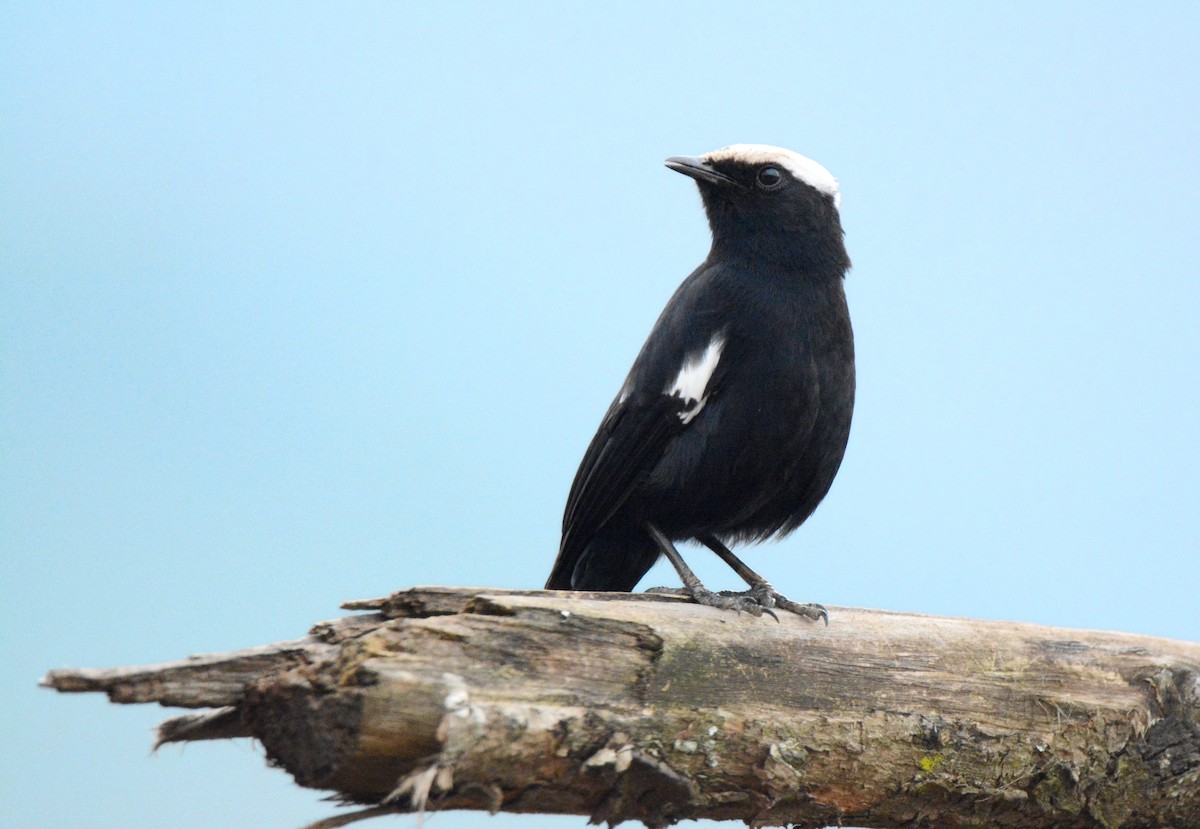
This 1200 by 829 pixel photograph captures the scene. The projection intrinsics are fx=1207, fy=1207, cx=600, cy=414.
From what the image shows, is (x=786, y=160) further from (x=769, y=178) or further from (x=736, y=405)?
(x=736, y=405)

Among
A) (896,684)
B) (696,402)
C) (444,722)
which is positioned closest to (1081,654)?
(896,684)

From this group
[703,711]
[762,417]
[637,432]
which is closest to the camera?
[703,711]

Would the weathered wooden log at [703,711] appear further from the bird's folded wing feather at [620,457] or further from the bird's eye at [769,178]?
the bird's eye at [769,178]

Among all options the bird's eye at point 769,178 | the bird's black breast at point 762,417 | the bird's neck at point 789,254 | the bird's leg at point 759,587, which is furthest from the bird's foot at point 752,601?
the bird's eye at point 769,178

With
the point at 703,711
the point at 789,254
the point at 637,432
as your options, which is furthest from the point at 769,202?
the point at 703,711

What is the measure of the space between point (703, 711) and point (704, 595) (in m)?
0.69

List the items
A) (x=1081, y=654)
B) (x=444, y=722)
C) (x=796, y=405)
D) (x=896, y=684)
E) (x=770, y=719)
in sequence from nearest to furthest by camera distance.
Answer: (x=444, y=722) < (x=770, y=719) < (x=896, y=684) < (x=1081, y=654) < (x=796, y=405)

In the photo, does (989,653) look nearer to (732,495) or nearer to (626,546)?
(732,495)

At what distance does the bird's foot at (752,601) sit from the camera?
3.66 m

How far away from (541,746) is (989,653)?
1.61 m

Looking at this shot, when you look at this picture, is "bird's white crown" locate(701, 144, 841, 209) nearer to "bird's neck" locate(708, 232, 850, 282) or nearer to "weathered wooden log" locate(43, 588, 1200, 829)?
"bird's neck" locate(708, 232, 850, 282)

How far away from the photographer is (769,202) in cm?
461

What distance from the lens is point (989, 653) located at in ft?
12.2

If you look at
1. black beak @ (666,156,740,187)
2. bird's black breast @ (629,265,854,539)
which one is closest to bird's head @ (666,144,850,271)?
black beak @ (666,156,740,187)
